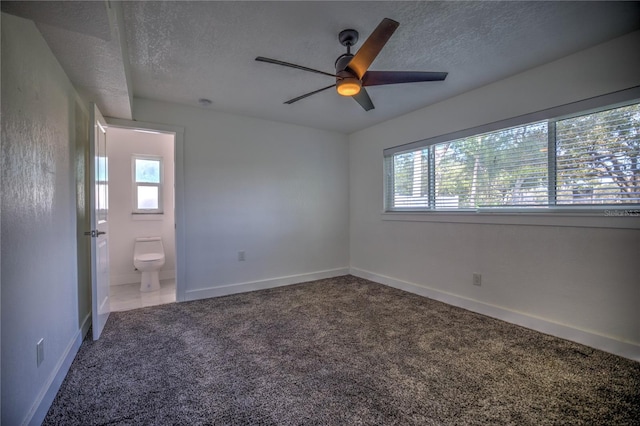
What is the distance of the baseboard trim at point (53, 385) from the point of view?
1446 mm

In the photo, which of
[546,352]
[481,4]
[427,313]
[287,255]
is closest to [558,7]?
[481,4]

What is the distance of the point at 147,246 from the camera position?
4.41 meters

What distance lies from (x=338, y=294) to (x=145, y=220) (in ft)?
10.6

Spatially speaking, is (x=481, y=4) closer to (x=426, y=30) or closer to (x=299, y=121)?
(x=426, y=30)

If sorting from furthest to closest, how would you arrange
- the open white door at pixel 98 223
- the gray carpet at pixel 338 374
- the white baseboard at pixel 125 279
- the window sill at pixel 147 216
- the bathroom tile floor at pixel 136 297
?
the window sill at pixel 147 216 → the white baseboard at pixel 125 279 → the bathroom tile floor at pixel 136 297 → the open white door at pixel 98 223 → the gray carpet at pixel 338 374

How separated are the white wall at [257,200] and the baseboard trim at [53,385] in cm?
129

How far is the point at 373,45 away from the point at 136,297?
12.8 feet

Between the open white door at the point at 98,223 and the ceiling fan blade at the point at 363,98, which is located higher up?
the ceiling fan blade at the point at 363,98

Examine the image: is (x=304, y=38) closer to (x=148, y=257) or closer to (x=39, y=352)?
(x=39, y=352)

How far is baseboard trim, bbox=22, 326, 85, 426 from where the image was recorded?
1446mm

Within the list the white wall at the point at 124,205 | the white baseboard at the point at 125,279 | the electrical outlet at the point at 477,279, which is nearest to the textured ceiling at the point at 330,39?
the white wall at the point at 124,205

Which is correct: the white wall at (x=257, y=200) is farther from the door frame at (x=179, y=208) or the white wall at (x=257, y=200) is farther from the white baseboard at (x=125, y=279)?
the white baseboard at (x=125, y=279)

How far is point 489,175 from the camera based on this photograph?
3.03 metres

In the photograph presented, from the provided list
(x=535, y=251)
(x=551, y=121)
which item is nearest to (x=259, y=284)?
(x=535, y=251)
